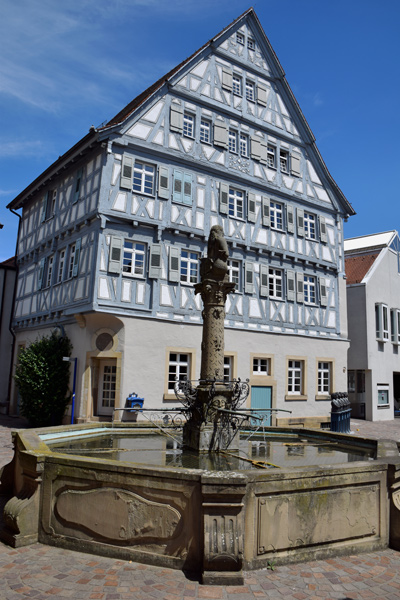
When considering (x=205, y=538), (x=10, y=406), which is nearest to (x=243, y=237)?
(x=10, y=406)

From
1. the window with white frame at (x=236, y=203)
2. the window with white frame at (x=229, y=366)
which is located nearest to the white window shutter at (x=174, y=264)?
the window with white frame at (x=236, y=203)

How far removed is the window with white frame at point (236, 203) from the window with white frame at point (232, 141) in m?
1.62

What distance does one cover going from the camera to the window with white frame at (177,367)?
649 inches

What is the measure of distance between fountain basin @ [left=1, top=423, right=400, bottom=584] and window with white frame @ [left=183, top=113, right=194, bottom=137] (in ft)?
47.7

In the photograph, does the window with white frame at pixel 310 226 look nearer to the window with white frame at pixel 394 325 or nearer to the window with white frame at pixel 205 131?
the window with white frame at pixel 205 131

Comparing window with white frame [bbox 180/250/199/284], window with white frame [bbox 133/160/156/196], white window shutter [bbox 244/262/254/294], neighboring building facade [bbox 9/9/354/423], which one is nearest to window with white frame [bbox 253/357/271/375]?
neighboring building facade [bbox 9/9/354/423]

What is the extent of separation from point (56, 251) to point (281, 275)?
8.87 m

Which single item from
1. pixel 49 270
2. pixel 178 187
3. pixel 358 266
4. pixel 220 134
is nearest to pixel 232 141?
pixel 220 134

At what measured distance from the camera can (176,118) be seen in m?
17.7

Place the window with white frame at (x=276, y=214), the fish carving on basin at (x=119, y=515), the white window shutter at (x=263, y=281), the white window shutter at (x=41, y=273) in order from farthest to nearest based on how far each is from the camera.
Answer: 1. the window with white frame at (x=276, y=214)
2. the white window shutter at (x=41, y=273)
3. the white window shutter at (x=263, y=281)
4. the fish carving on basin at (x=119, y=515)

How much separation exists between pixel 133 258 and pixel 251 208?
5.73 m

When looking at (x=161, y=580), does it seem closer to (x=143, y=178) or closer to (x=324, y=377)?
(x=143, y=178)

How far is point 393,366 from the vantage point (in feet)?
87.1

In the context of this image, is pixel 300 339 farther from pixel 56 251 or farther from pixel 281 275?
pixel 56 251
